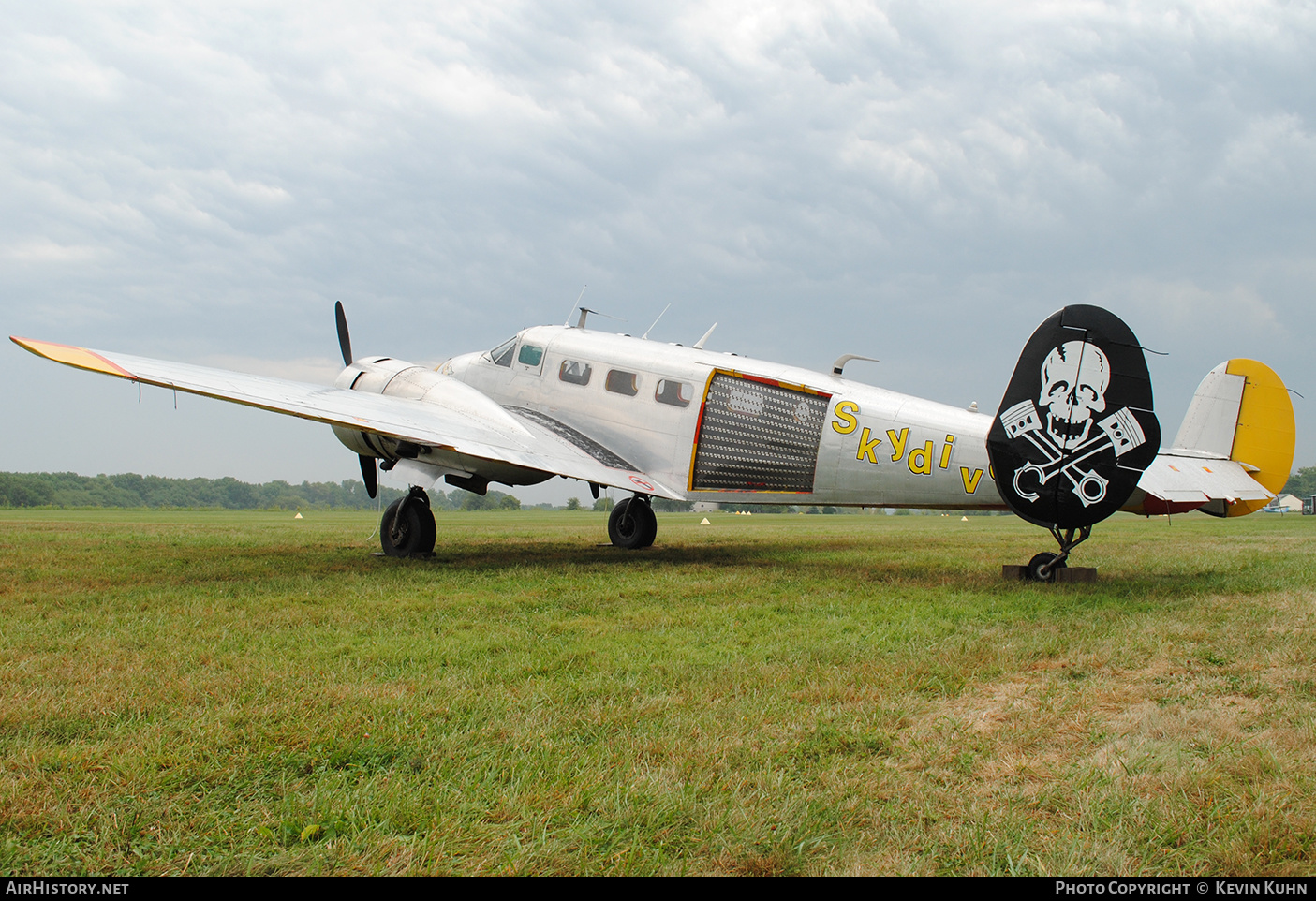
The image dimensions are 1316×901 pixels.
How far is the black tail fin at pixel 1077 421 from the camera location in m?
8.15

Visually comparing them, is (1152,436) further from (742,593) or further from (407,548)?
(407,548)

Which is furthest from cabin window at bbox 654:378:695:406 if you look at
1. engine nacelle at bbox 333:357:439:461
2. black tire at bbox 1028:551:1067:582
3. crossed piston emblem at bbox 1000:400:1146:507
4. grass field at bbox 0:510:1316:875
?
black tire at bbox 1028:551:1067:582

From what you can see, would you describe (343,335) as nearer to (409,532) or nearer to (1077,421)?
(409,532)

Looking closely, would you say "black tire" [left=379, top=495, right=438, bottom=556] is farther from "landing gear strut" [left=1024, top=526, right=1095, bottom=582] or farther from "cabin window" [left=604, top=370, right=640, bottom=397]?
"landing gear strut" [left=1024, top=526, right=1095, bottom=582]

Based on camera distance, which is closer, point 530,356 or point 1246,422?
point 1246,422

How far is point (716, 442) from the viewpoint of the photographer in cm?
1165

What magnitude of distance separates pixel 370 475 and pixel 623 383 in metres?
4.55

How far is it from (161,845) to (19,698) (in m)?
2.15

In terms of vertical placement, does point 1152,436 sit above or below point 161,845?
above

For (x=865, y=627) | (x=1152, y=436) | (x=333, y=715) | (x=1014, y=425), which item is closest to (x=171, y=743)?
(x=333, y=715)

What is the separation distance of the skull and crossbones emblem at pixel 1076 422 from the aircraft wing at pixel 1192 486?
2.50ft

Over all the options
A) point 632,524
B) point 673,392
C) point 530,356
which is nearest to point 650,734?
point 673,392

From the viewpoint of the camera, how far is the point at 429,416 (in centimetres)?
1152

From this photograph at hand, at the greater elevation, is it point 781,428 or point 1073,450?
point 781,428
